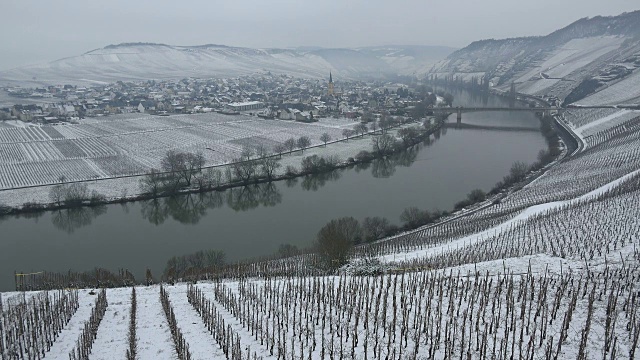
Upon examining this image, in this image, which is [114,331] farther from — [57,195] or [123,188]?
[123,188]

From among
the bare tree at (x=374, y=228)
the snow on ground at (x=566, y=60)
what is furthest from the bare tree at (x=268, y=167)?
the snow on ground at (x=566, y=60)

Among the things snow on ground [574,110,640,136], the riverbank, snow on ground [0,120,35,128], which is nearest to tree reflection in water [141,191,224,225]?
the riverbank

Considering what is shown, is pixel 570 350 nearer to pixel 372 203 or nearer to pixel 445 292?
pixel 445 292

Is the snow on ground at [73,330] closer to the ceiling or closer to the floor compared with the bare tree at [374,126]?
closer to the floor

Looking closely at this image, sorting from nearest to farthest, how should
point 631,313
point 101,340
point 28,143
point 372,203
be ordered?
point 631,313
point 101,340
point 372,203
point 28,143

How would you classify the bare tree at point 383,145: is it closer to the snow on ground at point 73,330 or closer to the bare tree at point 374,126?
the bare tree at point 374,126

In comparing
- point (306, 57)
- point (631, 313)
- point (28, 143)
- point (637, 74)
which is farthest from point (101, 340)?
point (306, 57)
